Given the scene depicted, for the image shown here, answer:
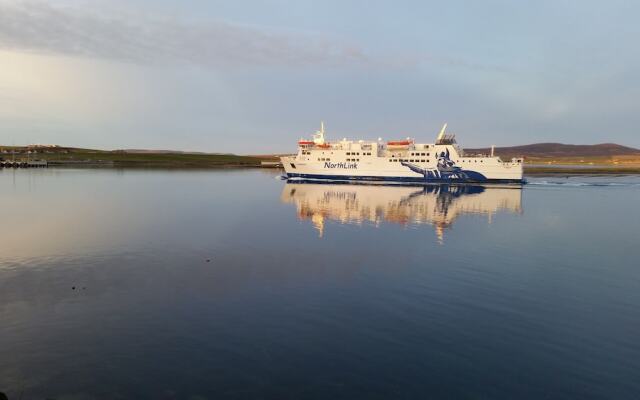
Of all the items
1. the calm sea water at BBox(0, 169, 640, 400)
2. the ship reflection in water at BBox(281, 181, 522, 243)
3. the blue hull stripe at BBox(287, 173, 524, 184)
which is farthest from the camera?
the blue hull stripe at BBox(287, 173, 524, 184)

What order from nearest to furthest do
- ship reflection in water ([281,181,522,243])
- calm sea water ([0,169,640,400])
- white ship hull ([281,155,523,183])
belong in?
calm sea water ([0,169,640,400]) < ship reflection in water ([281,181,522,243]) < white ship hull ([281,155,523,183])

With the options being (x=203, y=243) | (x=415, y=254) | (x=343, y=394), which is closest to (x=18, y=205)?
(x=203, y=243)

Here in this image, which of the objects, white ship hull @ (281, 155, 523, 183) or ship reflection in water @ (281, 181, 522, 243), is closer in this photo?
ship reflection in water @ (281, 181, 522, 243)

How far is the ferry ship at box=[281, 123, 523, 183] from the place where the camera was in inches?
3310

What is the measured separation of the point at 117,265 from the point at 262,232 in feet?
37.3

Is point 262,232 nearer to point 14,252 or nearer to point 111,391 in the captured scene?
Result: point 14,252

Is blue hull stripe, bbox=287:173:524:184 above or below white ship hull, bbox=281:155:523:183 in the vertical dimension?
below

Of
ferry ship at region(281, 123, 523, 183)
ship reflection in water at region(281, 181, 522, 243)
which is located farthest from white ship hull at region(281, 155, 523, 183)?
ship reflection in water at region(281, 181, 522, 243)

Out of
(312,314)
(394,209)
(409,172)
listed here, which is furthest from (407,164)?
(312,314)

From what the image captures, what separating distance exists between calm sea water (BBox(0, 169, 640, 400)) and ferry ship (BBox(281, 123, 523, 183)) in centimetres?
5518

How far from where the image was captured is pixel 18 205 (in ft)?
131

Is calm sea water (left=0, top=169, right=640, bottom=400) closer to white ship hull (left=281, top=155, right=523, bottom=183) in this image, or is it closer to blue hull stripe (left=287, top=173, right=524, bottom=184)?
blue hull stripe (left=287, top=173, right=524, bottom=184)

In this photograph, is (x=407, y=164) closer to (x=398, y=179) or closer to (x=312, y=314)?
(x=398, y=179)

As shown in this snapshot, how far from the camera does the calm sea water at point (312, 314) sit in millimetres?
9938
